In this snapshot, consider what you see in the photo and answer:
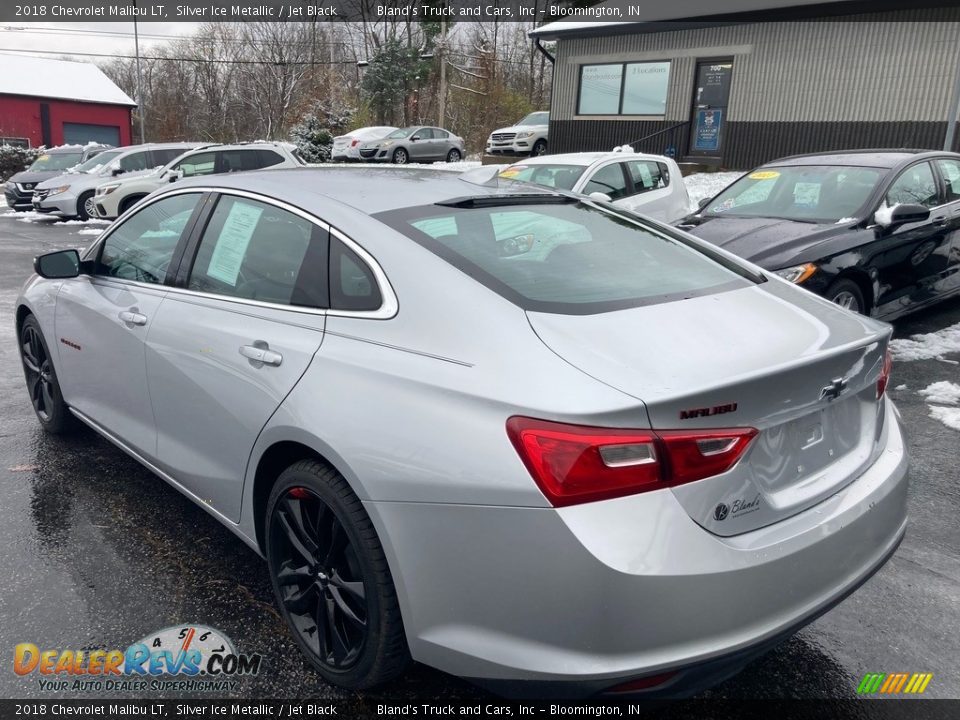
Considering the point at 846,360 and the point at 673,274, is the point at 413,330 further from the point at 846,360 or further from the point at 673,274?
the point at 846,360

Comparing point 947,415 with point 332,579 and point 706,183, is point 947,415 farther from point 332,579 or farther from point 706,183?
point 706,183

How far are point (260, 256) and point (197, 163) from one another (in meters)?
13.9

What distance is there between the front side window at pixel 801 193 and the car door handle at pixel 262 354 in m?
5.14

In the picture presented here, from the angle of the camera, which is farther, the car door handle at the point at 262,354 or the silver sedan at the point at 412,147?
the silver sedan at the point at 412,147

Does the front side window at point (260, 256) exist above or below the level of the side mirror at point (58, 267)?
above

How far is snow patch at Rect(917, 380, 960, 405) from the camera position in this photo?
5.16m

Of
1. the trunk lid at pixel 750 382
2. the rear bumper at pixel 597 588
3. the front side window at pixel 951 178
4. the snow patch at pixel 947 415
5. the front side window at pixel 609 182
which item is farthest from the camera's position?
the front side window at pixel 609 182

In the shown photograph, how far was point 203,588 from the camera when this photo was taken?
3043 mm

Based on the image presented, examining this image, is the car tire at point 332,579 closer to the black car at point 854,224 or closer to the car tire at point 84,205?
the black car at point 854,224

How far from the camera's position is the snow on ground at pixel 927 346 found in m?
6.16

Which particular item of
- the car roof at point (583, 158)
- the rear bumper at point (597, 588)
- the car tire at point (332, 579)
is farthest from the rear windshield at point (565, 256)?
the car roof at point (583, 158)

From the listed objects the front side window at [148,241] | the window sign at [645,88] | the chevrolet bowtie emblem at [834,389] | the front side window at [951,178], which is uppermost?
the window sign at [645,88]

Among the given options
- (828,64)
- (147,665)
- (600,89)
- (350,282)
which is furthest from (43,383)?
(600,89)

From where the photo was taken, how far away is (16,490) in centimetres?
389
